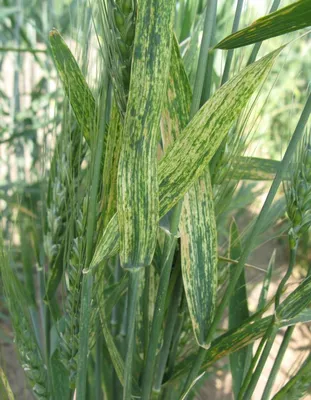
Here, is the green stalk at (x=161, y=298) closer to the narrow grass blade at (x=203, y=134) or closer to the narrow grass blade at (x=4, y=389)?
the narrow grass blade at (x=203, y=134)

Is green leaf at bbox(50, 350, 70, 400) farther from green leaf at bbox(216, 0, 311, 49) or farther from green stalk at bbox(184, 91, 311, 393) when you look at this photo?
green leaf at bbox(216, 0, 311, 49)

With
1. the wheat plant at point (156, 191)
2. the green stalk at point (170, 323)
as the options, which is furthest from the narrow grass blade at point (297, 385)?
the green stalk at point (170, 323)

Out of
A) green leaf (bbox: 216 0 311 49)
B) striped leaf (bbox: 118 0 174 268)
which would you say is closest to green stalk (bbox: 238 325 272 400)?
striped leaf (bbox: 118 0 174 268)

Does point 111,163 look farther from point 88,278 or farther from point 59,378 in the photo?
point 59,378

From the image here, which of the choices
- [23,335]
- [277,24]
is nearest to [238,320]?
[23,335]

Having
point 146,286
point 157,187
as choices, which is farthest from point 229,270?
point 157,187

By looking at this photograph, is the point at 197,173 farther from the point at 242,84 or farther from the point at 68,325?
the point at 68,325
